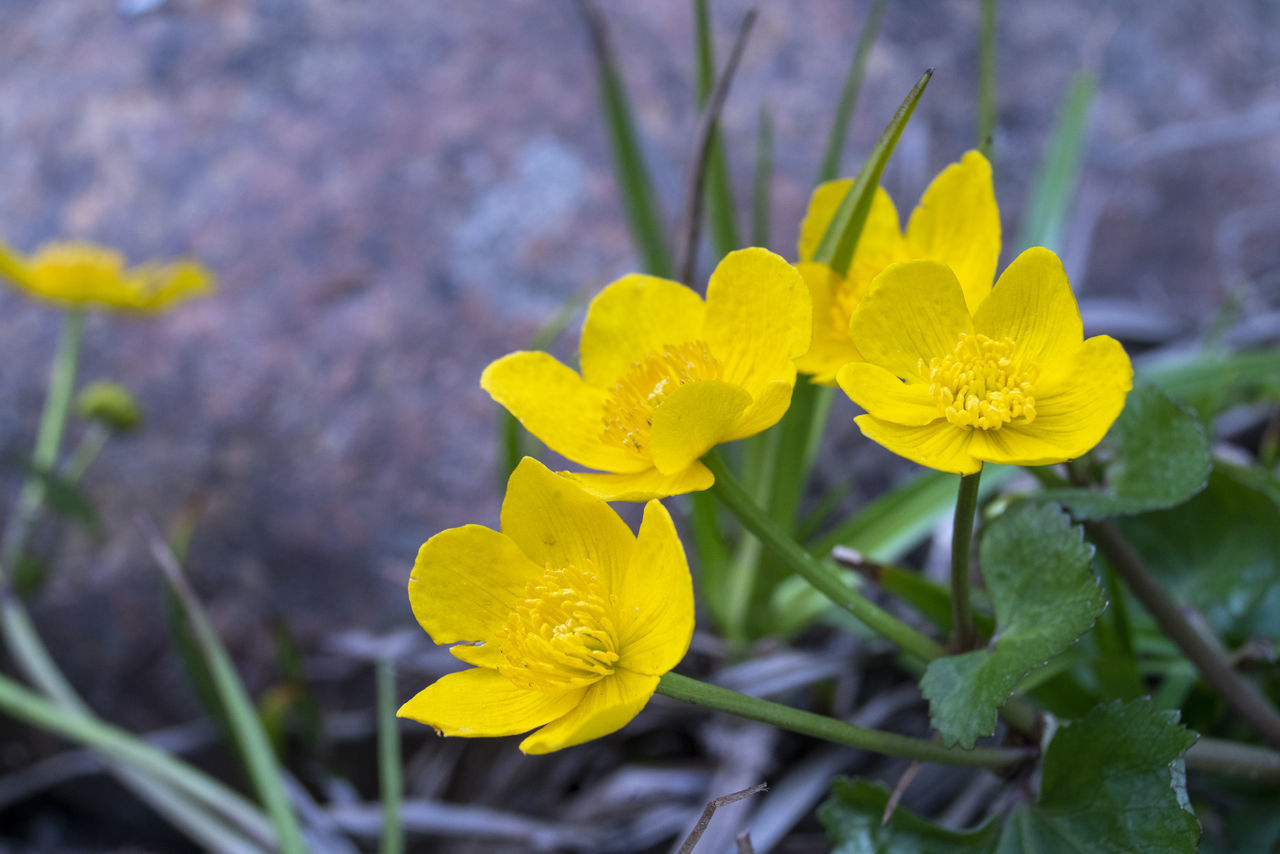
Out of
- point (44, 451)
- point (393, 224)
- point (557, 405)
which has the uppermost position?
point (557, 405)

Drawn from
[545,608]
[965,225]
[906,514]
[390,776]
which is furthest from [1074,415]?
[390,776]

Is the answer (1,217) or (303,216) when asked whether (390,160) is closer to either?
(303,216)

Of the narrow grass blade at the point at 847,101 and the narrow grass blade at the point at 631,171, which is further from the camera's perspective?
the narrow grass blade at the point at 631,171

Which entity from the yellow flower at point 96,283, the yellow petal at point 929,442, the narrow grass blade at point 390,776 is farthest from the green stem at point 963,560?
the yellow flower at point 96,283

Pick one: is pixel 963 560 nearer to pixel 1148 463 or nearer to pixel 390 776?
pixel 1148 463

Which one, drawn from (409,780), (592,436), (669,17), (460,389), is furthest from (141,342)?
(592,436)

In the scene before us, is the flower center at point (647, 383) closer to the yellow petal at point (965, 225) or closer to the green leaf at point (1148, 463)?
the yellow petal at point (965, 225)

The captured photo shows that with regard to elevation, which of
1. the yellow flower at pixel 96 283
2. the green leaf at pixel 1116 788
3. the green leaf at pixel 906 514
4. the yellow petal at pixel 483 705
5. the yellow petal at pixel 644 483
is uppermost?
the yellow petal at pixel 644 483
